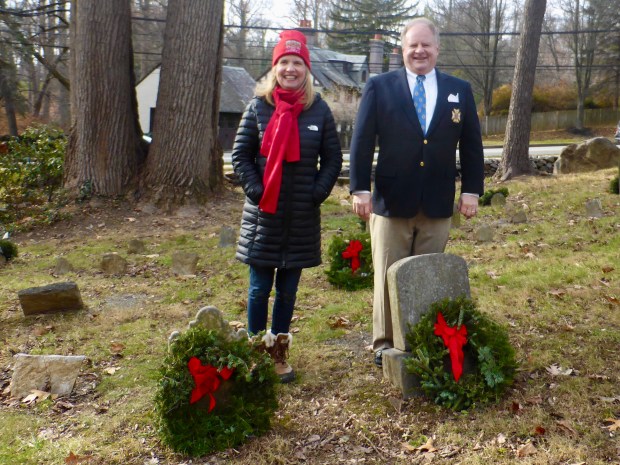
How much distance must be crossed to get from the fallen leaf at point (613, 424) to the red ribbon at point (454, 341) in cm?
81

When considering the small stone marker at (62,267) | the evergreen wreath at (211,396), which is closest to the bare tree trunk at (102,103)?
the small stone marker at (62,267)

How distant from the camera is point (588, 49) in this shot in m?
41.0

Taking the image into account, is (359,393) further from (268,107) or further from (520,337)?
(268,107)

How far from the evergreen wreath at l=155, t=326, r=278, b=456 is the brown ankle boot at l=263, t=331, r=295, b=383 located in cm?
65

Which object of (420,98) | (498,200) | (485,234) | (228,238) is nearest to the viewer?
(420,98)

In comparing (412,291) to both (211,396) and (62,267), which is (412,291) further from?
(62,267)

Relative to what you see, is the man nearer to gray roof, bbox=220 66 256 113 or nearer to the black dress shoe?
the black dress shoe

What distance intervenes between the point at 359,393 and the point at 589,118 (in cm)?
4307

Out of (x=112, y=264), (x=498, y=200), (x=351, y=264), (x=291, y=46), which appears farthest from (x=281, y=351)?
(x=498, y=200)

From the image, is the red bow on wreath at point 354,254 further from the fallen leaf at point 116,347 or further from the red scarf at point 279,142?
the red scarf at point 279,142

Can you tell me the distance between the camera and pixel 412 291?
3967 mm

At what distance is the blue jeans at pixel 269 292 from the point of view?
424cm

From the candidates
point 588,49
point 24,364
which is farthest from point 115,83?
point 588,49

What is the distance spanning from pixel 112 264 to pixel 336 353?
3.72m
